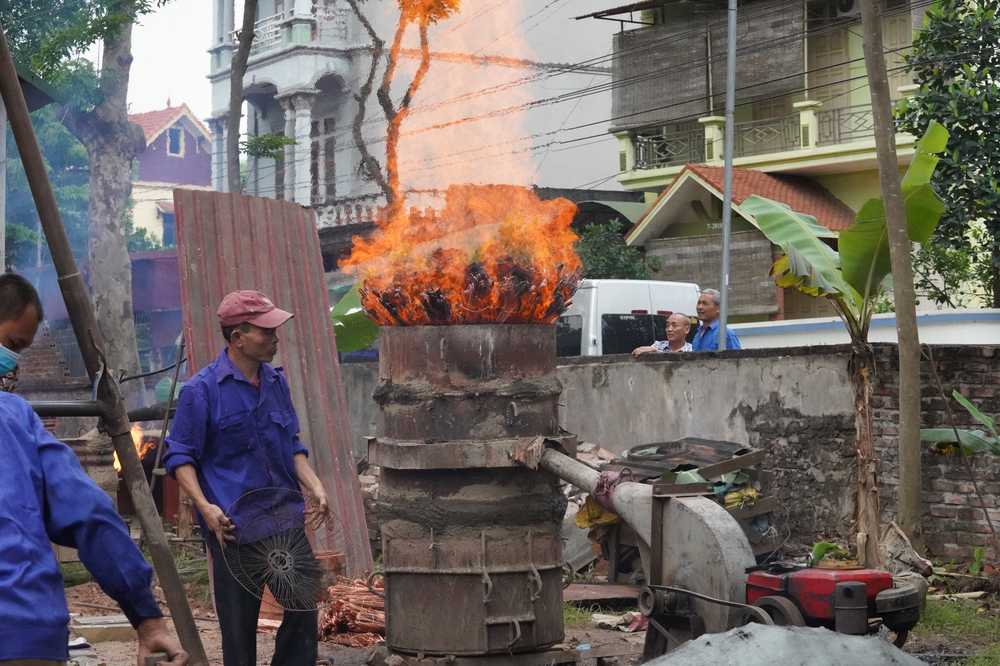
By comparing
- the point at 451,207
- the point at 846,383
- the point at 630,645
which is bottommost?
the point at 630,645

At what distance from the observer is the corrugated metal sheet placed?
30.3 feet

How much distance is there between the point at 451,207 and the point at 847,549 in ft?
14.3

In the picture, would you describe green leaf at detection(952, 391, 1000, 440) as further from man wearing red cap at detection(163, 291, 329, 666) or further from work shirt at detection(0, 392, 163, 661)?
work shirt at detection(0, 392, 163, 661)

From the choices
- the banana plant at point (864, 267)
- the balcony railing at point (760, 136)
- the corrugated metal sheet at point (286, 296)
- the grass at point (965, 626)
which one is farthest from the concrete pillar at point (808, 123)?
the grass at point (965, 626)

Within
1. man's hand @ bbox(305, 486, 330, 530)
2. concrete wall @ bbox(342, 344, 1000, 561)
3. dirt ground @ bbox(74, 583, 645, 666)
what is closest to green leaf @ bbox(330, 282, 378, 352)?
concrete wall @ bbox(342, 344, 1000, 561)

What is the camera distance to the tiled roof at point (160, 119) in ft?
182

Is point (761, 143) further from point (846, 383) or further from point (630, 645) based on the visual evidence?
point (630, 645)

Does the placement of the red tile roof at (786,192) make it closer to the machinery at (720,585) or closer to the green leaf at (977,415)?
the green leaf at (977,415)

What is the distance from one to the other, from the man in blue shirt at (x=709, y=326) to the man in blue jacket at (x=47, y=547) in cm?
822

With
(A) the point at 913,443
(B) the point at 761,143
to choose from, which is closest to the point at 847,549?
(A) the point at 913,443

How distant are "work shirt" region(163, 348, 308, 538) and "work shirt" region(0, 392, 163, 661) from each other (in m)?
2.33

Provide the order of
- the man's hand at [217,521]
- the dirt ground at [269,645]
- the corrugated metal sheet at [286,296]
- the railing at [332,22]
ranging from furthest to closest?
the railing at [332,22], the corrugated metal sheet at [286,296], the dirt ground at [269,645], the man's hand at [217,521]

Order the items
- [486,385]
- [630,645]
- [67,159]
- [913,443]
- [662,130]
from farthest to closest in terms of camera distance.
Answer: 1. [67,159]
2. [662,130]
3. [913,443]
4. [630,645]
5. [486,385]

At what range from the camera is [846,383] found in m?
9.39
